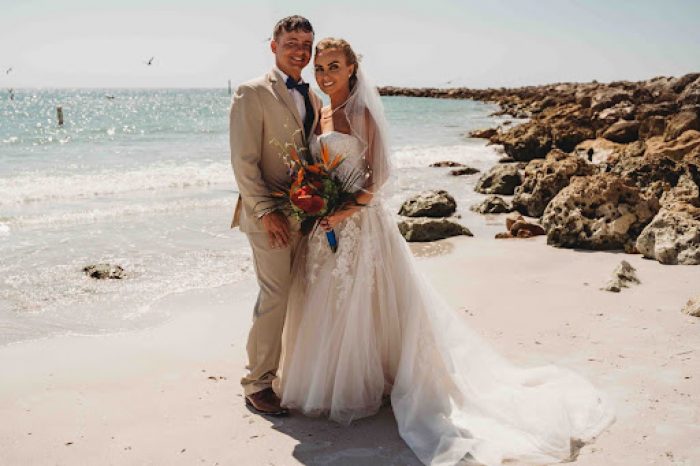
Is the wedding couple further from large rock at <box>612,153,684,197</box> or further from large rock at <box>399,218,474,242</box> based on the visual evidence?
large rock at <box>612,153,684,197</box>

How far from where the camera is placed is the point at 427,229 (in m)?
9.25

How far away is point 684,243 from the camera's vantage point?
7145 mm

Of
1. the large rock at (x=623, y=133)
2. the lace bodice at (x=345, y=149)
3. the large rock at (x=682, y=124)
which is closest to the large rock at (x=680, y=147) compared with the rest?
the large rock at (x=682, y=124)

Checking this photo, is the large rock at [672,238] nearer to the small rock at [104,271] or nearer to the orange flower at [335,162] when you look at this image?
the orange flower at [335,162]

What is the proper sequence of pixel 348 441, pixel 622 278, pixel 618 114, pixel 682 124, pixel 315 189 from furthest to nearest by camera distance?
pixel 618 114 < pixel 682 124 < pixel 622 278 < pixel 315 189 < pixel 348 441

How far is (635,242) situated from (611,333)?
9.49ft

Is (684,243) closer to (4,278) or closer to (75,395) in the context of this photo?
(75,395)

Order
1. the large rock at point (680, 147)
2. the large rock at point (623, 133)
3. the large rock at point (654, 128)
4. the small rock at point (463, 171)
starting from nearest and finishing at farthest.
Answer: the large rock at point (680, 147), the small rock at point (463, 171), the large rock at point (654, 128), the large rock at point (623, 133)

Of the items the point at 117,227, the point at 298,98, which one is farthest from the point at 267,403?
the point at 117,227

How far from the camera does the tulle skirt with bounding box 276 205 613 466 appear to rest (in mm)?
4047

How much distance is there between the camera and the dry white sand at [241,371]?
3.74 metres

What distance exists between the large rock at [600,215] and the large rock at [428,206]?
248 centimetres

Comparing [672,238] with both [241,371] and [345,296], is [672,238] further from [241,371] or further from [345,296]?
[241,371]

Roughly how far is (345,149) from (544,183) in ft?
23.6
